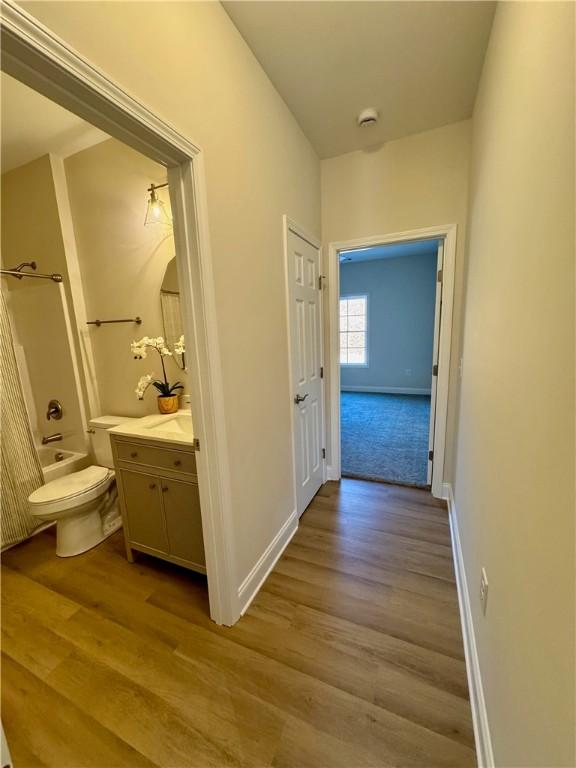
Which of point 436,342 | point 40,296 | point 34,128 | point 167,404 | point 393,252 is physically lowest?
point 167,404

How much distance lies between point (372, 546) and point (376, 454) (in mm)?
1481

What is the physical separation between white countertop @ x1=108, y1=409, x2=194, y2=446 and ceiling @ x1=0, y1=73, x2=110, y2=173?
1.89m

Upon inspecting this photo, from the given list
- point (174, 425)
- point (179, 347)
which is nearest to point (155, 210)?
point (179, 347)

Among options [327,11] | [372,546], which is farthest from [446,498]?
[327,11]

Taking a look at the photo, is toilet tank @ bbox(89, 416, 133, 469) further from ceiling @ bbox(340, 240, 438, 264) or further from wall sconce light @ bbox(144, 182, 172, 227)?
ceiling @ bbox(340, 240, 438, 264)

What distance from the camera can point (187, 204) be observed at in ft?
3.94

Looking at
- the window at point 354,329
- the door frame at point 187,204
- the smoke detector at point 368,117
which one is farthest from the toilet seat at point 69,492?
the window at point 354,329

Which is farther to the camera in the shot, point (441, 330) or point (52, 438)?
point (52, 438)

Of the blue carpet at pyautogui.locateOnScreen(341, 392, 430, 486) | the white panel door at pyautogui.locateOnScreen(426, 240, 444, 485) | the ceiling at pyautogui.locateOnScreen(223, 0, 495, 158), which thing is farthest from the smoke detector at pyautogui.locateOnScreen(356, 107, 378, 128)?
the blue carpet at pyautogui.locateOnScreen(341, 392, 430, 486)

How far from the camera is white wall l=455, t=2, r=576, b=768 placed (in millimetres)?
592

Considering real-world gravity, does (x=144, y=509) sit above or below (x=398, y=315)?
below

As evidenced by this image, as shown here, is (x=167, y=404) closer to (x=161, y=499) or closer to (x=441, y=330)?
(x=161, y=499)

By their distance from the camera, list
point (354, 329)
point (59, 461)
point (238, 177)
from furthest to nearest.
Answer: point (354, 329)
point (59, 461)
point (238, 177)

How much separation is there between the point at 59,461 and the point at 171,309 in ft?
5.60
